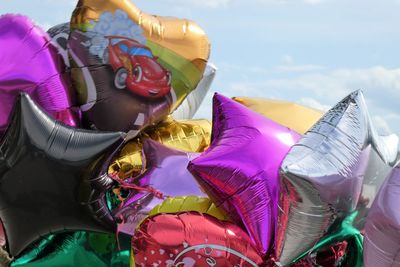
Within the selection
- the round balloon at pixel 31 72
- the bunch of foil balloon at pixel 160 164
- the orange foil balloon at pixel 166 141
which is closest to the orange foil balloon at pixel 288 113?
the bunch of foil balloon at pixel 160 164

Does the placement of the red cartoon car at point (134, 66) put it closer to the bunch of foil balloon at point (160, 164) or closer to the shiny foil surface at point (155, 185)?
the bunch of foil balloon at point (160, 164)

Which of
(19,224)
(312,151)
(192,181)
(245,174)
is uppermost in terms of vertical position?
(312,151)

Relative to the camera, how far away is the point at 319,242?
2609mm

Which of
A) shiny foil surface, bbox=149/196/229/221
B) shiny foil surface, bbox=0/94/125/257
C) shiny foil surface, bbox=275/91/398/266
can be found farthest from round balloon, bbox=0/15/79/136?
shiny foil surface, bbox=275/91/398/266

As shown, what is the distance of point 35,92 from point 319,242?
1398 millimetres

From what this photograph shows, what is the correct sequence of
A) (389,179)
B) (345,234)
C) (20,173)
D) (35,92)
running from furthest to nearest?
(35,92) < (20,173) < (345,234) < (389,179)

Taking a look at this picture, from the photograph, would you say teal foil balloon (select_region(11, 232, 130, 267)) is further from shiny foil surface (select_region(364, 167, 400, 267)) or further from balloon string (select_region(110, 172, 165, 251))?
shiny foil surface (select_region(364, 167, 400, 267))

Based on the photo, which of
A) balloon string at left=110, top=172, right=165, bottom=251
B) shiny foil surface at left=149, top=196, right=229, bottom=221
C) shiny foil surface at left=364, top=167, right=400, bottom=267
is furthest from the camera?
balloon string at left=110, top=172, right=165, bottom=251

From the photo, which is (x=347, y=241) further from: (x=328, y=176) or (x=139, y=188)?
Answer: (x=139, y=188)

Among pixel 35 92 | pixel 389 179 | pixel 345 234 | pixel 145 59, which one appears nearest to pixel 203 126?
pixel 145 59

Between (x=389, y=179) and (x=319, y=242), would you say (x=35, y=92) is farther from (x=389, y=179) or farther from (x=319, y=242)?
(x=389, y=179)

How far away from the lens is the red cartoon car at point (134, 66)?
3264mm

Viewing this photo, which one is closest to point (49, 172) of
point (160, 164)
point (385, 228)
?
point (160, 164)

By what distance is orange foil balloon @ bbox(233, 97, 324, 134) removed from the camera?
3.28 m
